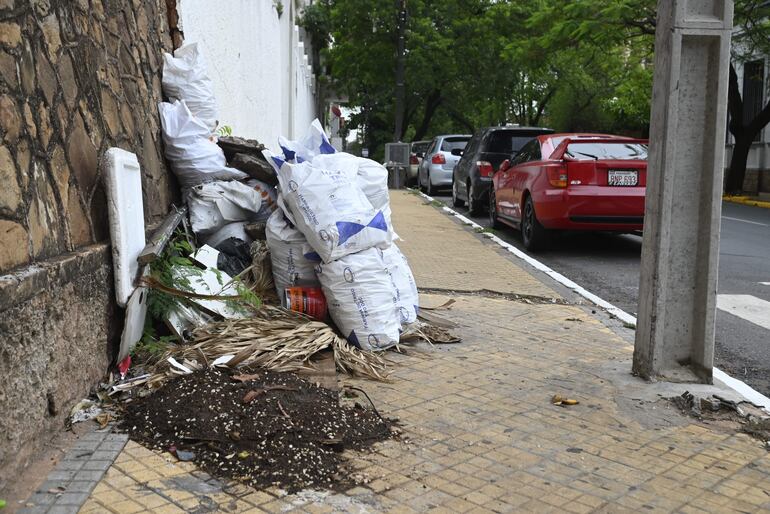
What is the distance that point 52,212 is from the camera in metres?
3.71

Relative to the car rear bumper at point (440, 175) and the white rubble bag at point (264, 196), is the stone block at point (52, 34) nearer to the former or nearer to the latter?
the white rubble bag at point (264, 196)

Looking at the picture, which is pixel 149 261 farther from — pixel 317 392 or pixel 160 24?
pixel 160 24

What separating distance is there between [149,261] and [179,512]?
197cm

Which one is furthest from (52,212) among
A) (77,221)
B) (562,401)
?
(562,401)

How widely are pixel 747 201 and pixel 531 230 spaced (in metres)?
14.5

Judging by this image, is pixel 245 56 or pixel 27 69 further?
pixel 245 56

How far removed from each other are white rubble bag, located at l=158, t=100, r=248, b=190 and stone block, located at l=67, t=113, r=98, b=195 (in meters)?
1.92

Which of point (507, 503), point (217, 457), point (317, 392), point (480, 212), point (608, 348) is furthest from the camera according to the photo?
point (480, 212)

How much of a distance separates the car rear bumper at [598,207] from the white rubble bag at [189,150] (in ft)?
15.6

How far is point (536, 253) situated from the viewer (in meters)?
10.9

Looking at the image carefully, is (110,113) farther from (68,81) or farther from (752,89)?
(752,89)

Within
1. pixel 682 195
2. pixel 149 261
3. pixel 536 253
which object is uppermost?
pixel 682 195

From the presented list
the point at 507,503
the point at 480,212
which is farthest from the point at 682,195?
the point at 480,212

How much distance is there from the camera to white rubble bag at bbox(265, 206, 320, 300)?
18.5 ft
